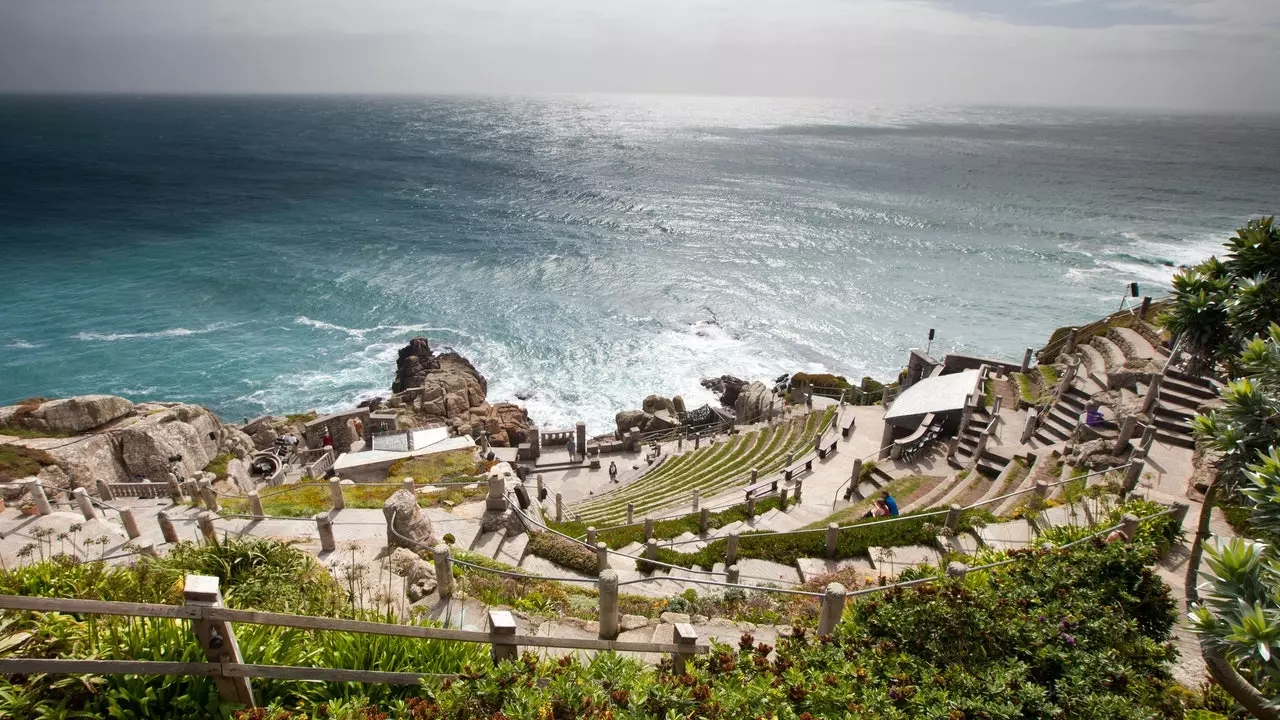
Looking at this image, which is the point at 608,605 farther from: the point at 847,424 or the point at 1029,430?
the point at 847,424

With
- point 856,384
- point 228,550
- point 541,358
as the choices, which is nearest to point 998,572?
point 228,550

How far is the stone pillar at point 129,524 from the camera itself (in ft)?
49.7

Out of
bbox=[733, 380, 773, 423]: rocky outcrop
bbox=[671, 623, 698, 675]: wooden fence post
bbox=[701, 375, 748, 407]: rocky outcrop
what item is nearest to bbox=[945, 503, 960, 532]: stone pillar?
bbox=[671, 623, 698, 675]: wooden fence post

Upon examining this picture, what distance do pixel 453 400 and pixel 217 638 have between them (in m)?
36.6

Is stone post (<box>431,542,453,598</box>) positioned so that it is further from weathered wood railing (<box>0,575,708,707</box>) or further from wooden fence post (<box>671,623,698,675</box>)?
wooden fence post (<box>671,623,698,675</box>)

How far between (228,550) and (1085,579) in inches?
540

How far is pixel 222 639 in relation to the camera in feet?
18.1

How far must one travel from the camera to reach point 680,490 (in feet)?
84.9

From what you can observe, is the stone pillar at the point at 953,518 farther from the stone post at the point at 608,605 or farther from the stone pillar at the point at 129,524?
the stone pillar at the point at 129,524

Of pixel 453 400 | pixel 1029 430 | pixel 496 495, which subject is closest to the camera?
pixel 496 495

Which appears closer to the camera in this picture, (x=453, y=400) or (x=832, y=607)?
(x=832, y=607)

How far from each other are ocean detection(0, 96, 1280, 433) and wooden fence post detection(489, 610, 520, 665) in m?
38.1

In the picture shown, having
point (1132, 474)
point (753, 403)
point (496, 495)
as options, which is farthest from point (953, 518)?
point (753, 403)

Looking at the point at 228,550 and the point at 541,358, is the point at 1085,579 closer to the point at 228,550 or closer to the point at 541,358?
the point at 228,550
